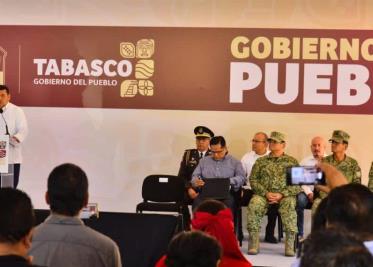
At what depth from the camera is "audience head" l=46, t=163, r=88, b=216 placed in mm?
2439

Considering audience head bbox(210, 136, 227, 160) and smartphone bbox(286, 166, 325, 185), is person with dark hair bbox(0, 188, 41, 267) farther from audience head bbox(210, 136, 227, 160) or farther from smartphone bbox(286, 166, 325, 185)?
audience head bbox(210, 136, 227, 160)

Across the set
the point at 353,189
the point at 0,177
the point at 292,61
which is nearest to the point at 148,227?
the point at 353,189

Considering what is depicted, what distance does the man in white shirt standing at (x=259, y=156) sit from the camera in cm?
704

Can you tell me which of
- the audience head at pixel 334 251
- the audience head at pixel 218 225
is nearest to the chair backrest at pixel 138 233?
the audience head at pixel 218 225

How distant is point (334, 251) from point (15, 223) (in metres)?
0.97

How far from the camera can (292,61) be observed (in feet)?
24.7

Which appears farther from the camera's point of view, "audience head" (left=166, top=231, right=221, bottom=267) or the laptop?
the laptop

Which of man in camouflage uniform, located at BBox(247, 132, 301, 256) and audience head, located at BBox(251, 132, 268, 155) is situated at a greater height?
audience head, located at BBox(251, 132, 268, 155)

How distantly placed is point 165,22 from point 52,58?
58.7 inches

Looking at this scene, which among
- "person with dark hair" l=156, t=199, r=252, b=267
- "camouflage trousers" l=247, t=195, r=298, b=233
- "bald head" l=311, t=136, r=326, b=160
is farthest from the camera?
"bald head" l=311, t=136, r=326, b=160

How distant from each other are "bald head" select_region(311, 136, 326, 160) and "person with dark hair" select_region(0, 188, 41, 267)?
217 inches

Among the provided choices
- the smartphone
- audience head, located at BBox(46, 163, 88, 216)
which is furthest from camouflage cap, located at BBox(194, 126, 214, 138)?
audience head, located at BBox(46, 163, 88, 216)

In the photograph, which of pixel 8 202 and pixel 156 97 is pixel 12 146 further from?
pixel 8 202

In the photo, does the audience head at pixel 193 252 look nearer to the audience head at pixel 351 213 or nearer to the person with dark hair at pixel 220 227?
the audience head at pixel 351 213
